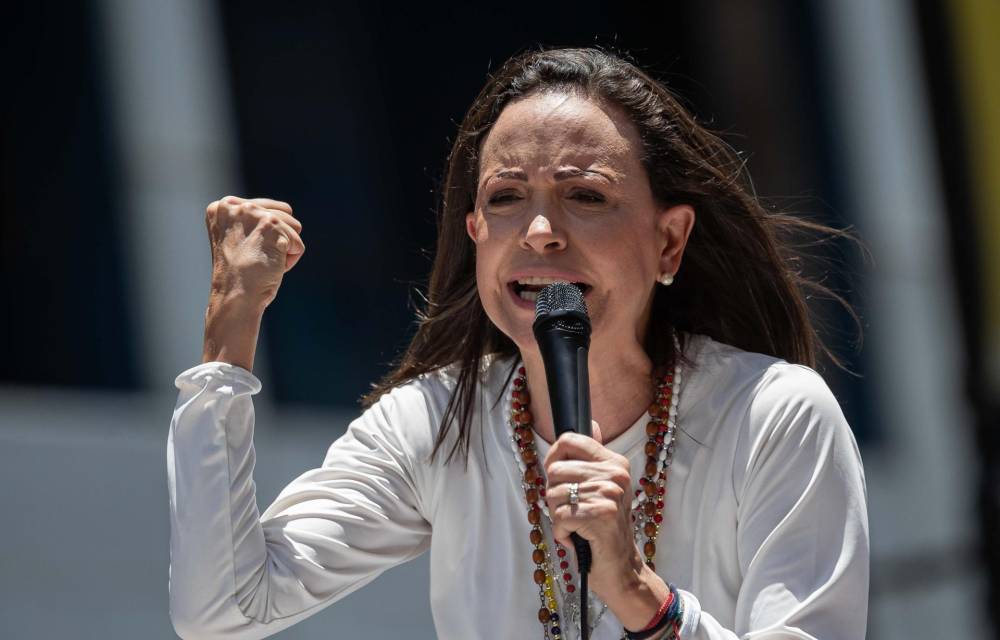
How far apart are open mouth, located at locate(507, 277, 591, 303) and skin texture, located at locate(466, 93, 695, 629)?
0.01 metres

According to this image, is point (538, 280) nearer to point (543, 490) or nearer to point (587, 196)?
point (587, 196)

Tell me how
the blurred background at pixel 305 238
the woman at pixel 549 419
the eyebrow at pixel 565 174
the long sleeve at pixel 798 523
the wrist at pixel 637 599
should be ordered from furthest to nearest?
the blurred background at pixel 305 238 → the eyebrow at pixel 565 174 → the woman at pixel 549 419 → the long sleeve at pixel 798 523 → the wrist at pixel 637 599

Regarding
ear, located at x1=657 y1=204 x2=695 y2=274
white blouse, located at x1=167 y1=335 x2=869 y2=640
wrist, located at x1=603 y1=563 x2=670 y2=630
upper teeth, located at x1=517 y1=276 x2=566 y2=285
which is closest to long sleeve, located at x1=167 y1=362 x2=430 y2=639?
white blouse, located at x1=167 y1=335 x2=869 y2=640

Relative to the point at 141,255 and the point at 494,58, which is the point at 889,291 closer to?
the point at 494,58

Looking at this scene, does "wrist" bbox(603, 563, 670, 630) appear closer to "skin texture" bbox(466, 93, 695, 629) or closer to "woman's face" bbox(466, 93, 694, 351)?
"skin texture" bbox(466, 93, 695, 629)

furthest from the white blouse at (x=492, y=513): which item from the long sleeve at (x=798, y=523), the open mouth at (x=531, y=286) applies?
the open mouth at (x=531, y=286)

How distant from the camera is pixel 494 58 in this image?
8453 millimetres

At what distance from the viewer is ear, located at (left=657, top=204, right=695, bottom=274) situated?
9.70 feet

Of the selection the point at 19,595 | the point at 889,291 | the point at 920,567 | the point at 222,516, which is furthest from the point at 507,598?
the point at 889,291

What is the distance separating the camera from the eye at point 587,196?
2791 mm

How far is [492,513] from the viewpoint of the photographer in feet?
9.82

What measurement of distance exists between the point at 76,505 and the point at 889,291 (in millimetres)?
4726

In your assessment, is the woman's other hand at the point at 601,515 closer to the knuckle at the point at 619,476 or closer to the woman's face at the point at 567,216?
the knuckle at the point at 619,476

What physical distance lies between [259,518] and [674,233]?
36.5 inches
